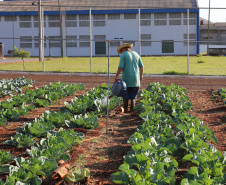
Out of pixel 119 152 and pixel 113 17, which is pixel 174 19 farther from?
pixel 119 152

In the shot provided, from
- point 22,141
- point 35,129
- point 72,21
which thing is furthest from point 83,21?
point 22,141

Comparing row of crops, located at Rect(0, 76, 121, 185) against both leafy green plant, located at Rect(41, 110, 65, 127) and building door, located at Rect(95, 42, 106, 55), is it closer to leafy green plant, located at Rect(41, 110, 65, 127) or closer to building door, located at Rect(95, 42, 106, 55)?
leafy green plant, located at Rect(41, 110, 65, 127)

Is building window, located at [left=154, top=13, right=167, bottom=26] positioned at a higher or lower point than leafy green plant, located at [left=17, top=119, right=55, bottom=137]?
higher

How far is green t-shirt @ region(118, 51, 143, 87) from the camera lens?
8.46 metres

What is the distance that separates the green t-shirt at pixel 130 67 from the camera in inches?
333

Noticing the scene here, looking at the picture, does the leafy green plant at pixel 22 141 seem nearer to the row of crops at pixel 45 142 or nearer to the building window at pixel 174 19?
the row of crops at pixel 45 142

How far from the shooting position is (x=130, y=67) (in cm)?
855

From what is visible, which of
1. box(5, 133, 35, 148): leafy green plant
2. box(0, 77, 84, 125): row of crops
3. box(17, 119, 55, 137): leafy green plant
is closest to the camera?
box(5, 133, 35, 148): leafy green plant

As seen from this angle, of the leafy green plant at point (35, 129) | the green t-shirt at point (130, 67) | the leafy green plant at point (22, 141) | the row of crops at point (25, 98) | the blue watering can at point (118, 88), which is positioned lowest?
the leafy green plant at point (22, 141)

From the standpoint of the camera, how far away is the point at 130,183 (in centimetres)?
380

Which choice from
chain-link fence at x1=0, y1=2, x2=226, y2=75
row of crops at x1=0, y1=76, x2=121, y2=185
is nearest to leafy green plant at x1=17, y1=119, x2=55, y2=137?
row of crops at x1=0, y1=76, x2=121, y2=185

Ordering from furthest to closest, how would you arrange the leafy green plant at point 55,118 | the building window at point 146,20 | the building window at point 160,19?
the building window at point 146,20, the building window at point 160,19, the leafy green plant at point 55,118

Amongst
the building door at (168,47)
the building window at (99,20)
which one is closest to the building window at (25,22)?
the building window at (99,20)

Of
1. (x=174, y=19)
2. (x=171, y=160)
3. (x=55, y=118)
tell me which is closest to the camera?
(x=171, y=160)
